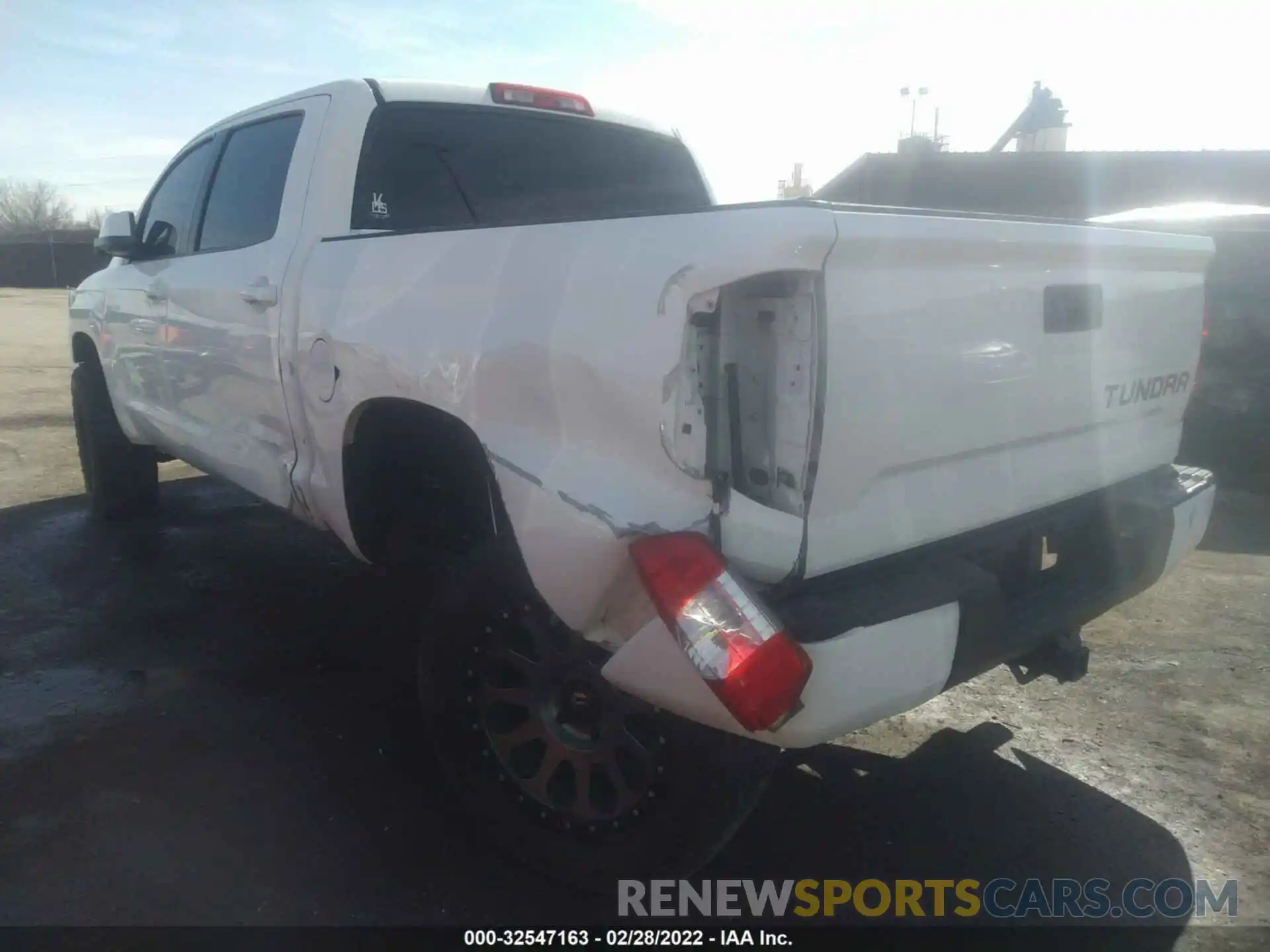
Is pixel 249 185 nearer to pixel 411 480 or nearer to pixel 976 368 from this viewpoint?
pixel 411 480

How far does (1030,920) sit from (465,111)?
124 inches

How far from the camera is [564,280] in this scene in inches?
85.0

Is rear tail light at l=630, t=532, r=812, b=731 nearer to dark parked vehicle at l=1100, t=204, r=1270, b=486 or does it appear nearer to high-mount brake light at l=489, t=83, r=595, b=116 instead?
high-mount brake light at l=489, t=83, r=595, b=116

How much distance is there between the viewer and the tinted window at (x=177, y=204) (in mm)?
4566

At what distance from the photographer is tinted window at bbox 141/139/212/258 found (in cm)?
457

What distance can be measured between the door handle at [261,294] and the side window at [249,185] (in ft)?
0.80

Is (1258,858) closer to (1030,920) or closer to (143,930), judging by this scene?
(1030,920)

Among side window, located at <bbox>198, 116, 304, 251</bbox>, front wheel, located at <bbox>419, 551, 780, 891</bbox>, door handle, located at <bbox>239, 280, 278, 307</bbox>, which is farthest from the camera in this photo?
side window, located at <bbox>198, 116, 304, 251</bbox>

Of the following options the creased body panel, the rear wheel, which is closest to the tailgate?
the creased body panel

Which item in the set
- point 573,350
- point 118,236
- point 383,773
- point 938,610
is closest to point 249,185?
point 118,236

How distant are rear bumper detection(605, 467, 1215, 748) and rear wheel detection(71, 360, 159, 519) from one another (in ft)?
15.5

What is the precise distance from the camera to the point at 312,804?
300cm

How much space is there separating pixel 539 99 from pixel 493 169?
0.44 meters
